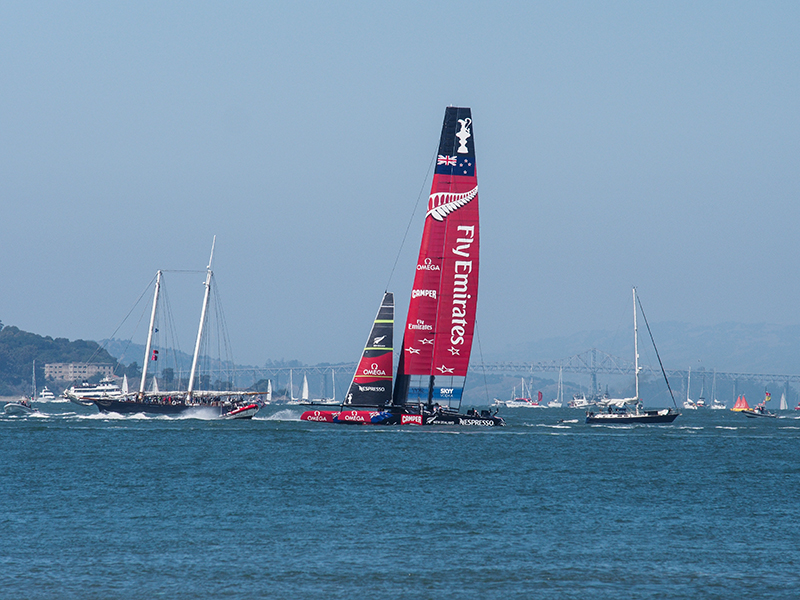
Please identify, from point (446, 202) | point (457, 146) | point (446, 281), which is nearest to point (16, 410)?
point (446, 281)

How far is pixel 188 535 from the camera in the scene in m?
18.8

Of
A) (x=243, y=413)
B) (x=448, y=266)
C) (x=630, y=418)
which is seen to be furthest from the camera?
(x=630, y=418)

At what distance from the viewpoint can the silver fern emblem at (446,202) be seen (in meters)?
45.9

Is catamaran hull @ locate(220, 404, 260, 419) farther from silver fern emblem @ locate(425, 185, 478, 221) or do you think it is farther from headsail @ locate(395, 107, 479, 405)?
silver fern emblem @ locate(425, 185, 478, 221)

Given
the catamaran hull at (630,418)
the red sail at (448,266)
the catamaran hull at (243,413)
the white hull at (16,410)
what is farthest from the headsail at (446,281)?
the white hull at (16,410)

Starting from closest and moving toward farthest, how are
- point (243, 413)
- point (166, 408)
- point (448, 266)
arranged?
1. point (448, 266)
2. point (166, 408)
3. point (243, 413)

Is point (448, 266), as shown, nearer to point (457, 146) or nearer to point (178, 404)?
point (457, 146)

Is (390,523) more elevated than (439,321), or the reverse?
(439,321)

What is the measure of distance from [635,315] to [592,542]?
54.7 metres

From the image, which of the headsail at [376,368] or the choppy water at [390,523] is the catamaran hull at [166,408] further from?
the choppy water at [390,523]

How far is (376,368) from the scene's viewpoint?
4800 cm

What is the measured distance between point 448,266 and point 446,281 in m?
0.67

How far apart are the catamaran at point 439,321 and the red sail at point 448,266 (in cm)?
4

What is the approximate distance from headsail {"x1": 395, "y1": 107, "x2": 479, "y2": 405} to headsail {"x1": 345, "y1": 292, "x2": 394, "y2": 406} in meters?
0.62
